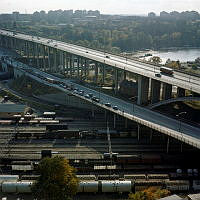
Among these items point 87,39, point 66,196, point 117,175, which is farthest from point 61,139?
point 87,39

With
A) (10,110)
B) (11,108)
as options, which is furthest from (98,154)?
(11,108)

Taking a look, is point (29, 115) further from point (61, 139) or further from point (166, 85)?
point (166, 85)

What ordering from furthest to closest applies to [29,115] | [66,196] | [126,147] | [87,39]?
1. [87,39]
2. [29,115]
3. [126,147]
4. [66,196]

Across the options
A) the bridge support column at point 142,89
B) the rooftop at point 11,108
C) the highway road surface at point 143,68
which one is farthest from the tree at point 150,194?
the rooftop at point 11,108

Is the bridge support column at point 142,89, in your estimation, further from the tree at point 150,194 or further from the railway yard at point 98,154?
the tree at point 150,194

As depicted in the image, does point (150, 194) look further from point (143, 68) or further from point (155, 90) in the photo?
point (143, 68)
